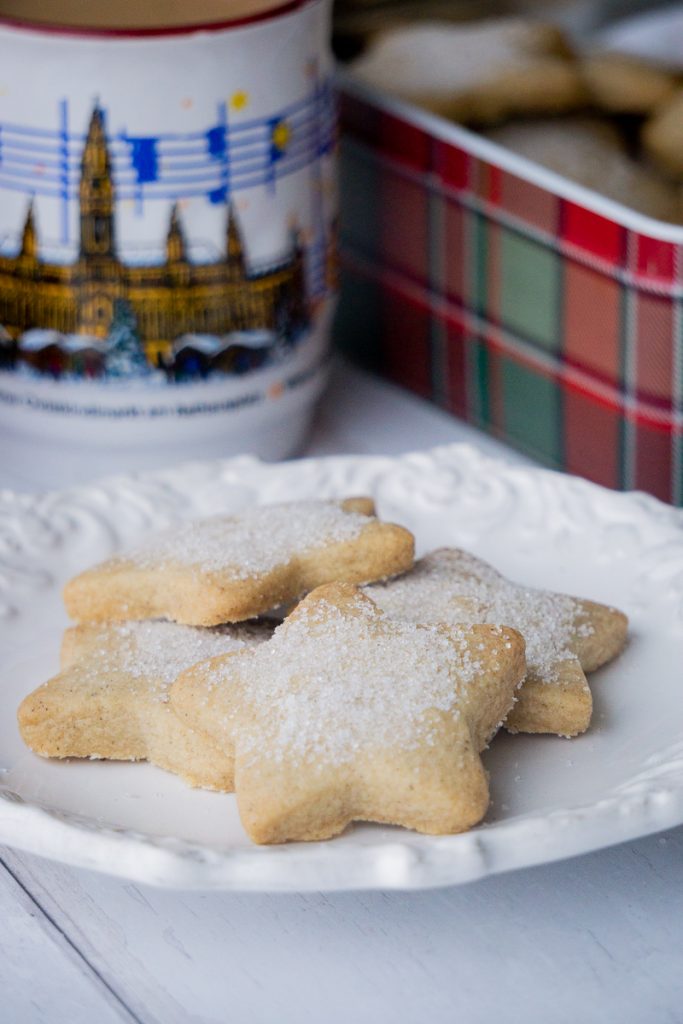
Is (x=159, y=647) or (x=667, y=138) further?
(x=667, y=138)

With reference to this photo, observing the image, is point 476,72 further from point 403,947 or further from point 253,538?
point 403,947

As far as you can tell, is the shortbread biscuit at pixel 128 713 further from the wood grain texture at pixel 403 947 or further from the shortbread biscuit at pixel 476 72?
the shortbread biscuit at pixel 476 72

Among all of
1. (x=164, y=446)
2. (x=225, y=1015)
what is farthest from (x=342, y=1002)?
(x=164, y=446)

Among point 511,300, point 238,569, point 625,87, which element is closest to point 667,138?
point 625,87

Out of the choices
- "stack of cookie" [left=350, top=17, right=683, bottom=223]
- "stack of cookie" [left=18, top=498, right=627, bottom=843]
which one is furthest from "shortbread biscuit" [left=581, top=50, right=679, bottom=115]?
"stack of cookie" [left=18, top=498, right=627, bottom=843]

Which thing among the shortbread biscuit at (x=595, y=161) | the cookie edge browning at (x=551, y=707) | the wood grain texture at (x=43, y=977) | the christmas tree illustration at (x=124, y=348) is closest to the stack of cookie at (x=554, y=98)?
the shortbread biscuit at (x=595, y=161)

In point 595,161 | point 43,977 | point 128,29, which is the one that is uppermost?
point 128,29

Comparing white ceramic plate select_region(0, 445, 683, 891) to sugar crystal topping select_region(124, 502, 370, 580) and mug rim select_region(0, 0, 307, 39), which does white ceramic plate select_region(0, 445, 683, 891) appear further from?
mug rim select_region(0, 0, 307, 39)
